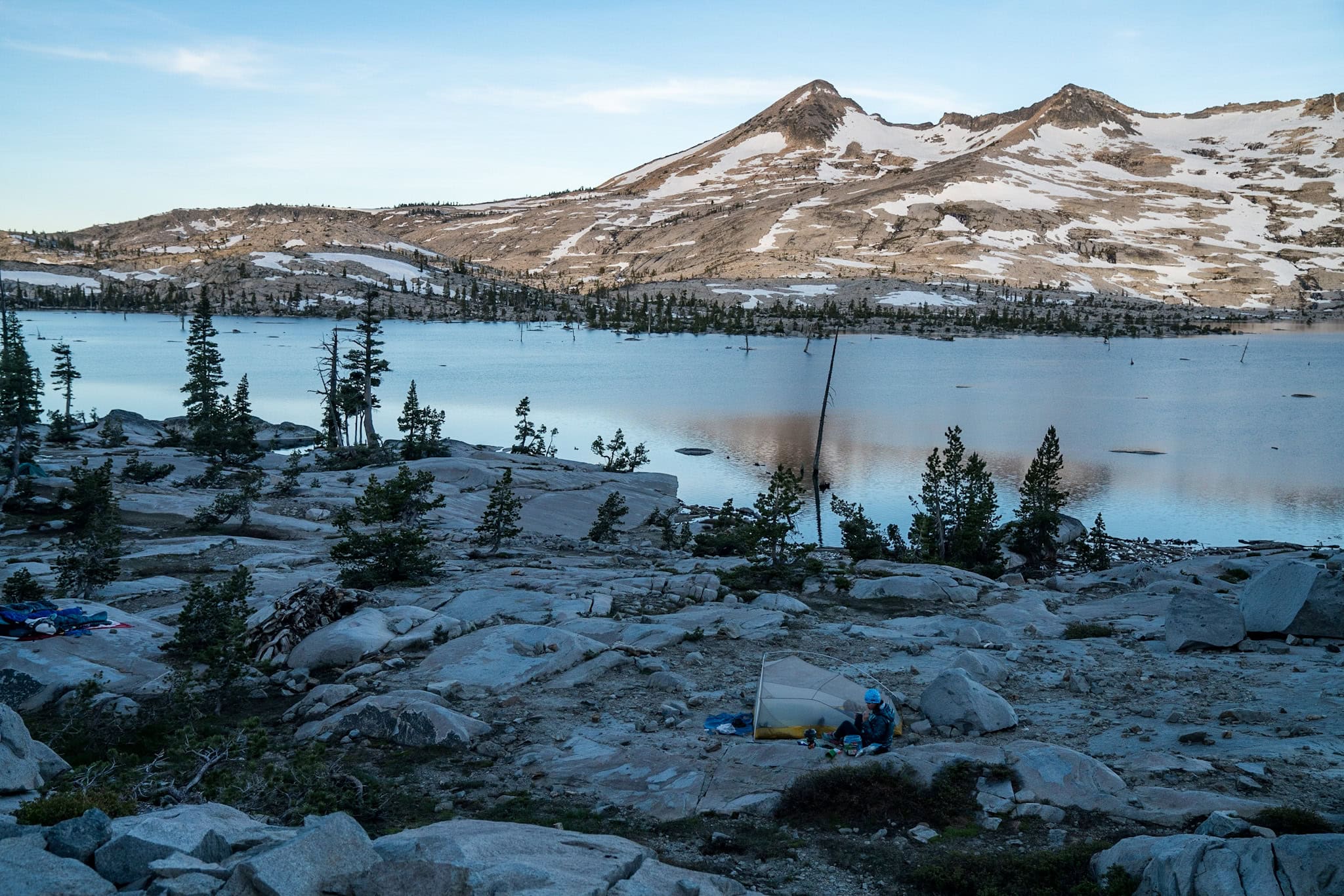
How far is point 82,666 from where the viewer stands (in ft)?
50.6

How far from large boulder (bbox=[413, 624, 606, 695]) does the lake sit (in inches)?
942

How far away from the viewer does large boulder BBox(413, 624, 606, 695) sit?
15.7 metres

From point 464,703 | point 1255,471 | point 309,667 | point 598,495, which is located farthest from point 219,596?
point 1255,471

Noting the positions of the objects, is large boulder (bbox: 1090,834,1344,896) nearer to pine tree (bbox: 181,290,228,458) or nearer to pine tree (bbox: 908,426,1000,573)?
pine tree (bbox: 908,426,1000,573)

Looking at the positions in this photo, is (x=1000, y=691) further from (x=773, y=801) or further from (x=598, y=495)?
(x=598, y=495)

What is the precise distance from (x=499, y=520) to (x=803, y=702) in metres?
16.3

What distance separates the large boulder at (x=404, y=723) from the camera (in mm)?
13148

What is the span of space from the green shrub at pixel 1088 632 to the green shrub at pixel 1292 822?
32.2 ft

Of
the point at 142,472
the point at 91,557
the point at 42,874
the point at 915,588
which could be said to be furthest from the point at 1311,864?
the point at 142,472

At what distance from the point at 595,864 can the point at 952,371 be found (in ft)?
357

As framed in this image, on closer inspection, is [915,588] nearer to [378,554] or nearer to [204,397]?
[378,554]

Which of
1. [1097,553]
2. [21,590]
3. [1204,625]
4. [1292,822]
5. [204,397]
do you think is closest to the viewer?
[1292,822]

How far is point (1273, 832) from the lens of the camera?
8.98 metres

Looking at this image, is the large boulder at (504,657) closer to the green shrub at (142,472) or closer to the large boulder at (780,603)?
the large boulder at (780,603)
